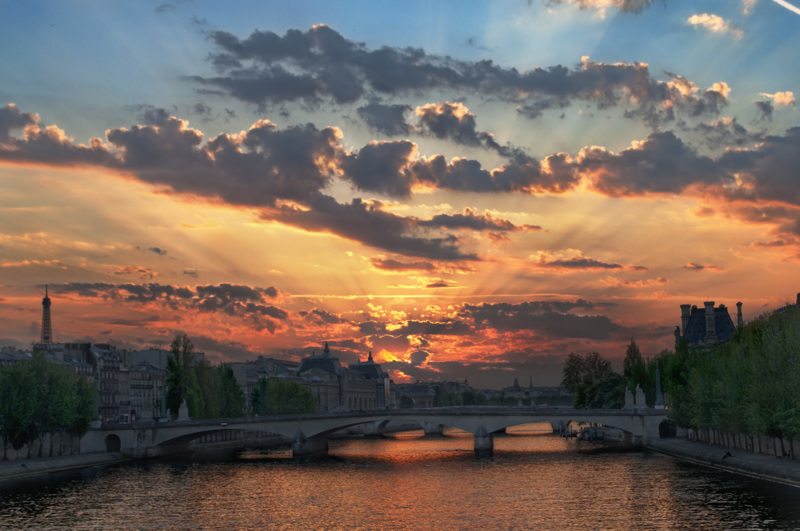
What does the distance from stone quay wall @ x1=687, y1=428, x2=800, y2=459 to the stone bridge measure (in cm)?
1029

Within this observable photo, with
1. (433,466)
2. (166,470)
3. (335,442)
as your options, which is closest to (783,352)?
(433,466)

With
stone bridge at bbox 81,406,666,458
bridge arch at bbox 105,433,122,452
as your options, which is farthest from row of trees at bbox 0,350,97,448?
bridge arch at bbox 105,433,122,452

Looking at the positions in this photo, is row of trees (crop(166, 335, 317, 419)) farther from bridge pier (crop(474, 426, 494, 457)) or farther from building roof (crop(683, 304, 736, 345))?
building roof (crop(683, 304, 736, 345))

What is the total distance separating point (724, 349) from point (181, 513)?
7089 centimetres

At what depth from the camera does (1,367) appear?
387 ft

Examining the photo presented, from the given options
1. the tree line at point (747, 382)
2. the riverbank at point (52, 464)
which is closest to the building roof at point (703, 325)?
the tree line at point (747, 382)

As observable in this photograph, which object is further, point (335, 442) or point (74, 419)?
point (335, 442)

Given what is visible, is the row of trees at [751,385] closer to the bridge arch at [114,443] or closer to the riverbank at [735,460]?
the riverbank at [735,460]

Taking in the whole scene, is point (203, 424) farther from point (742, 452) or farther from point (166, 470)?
point (742, 452)

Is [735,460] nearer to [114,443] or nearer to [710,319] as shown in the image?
[114,443]

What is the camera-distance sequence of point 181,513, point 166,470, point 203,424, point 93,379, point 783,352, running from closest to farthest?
1. point 181,513
2. point 783,352
3. point 166,470
4. point 203,424
5. point 93,379

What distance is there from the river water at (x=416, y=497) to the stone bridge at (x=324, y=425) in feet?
49.3

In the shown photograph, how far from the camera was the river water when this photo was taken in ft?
230

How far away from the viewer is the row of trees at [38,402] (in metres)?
112
